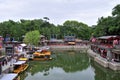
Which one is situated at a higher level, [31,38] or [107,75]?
[31,38]

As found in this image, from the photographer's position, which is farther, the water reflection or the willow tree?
the willow tree

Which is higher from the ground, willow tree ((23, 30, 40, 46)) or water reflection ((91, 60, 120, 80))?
willow tree ((23, 30, 40, 46))

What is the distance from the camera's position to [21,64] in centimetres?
3831

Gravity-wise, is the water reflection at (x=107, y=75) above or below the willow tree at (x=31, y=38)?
below

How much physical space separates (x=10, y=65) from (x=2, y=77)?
8990mm

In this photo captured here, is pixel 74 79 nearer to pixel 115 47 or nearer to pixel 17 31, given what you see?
pixel 115 47

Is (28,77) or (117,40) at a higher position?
(117,40)

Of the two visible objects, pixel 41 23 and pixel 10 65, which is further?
pixel 41 23

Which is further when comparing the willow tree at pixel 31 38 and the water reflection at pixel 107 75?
the willow tree at pixel 31 38

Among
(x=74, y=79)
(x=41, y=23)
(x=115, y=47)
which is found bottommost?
(x=74, y=79)

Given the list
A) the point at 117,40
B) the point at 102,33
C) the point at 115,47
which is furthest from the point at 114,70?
the point at 102,33

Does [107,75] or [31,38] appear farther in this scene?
[31,38]

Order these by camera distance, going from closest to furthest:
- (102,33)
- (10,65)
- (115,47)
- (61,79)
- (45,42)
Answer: (61,79), (10,65), (115,47), (102,33), (45,42)

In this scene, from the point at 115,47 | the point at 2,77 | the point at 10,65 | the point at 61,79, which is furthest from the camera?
the point at 115,47
